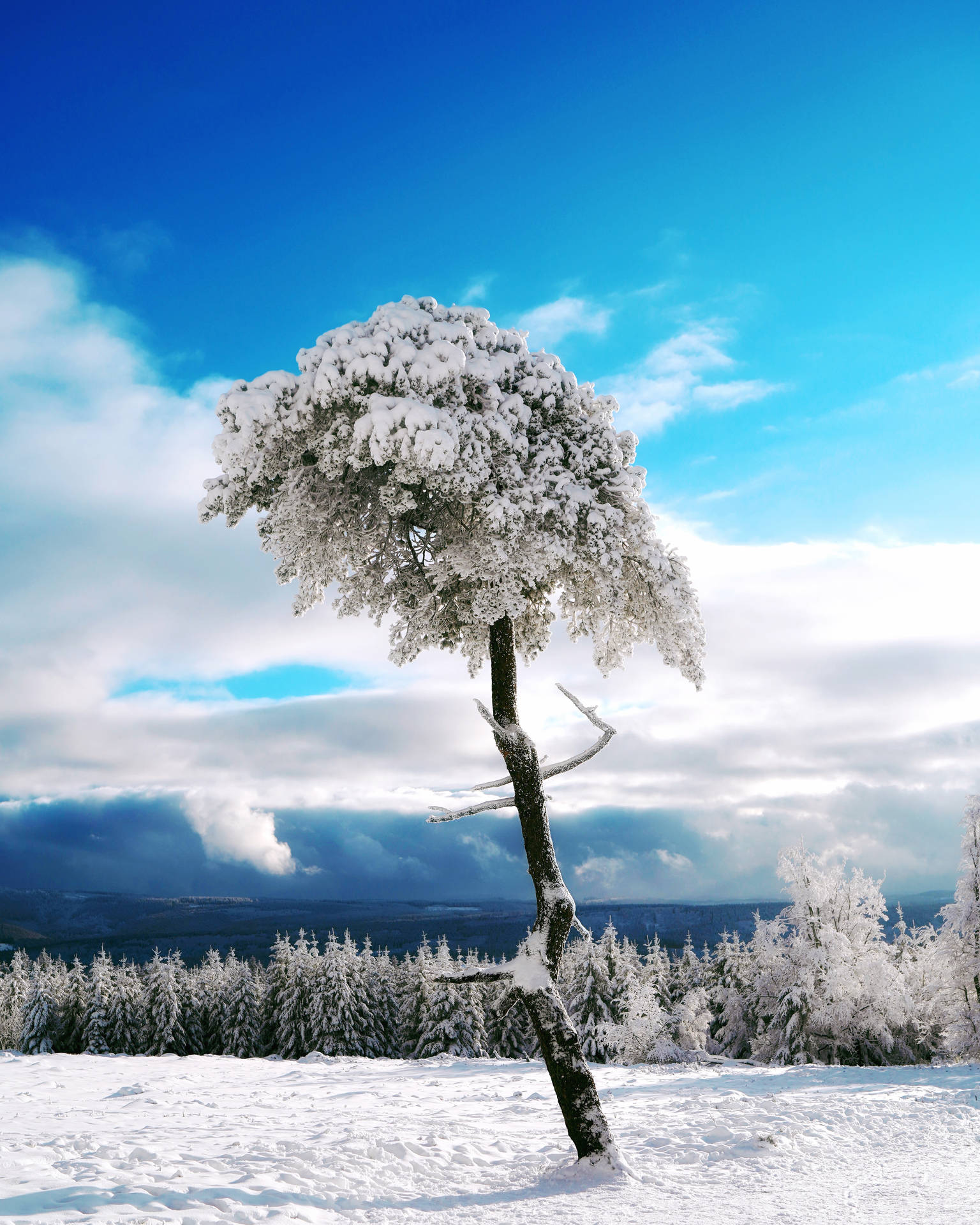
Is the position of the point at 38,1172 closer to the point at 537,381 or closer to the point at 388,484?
the point at 388,484

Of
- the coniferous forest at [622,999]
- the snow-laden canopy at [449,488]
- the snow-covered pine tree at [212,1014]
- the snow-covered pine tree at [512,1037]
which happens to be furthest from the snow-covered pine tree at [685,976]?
the snow-laden canopy at [449,488]

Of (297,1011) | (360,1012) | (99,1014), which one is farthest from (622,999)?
(99,1014)

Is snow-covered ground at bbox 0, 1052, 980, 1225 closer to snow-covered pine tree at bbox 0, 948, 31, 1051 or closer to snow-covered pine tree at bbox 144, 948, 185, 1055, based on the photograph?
snow-covered pine tree at bbox 144, 948, 185, 1055

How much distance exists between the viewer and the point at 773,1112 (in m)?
11.7

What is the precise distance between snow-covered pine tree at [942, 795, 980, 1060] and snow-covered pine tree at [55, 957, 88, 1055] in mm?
52970

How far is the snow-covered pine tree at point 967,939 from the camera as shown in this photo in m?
A: 27.2

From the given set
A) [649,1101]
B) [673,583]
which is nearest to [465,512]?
[673,583]

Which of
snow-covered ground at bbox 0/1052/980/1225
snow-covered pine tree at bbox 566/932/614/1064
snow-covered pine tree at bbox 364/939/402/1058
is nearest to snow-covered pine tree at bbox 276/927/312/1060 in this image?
snow-covered pine tree at bbox 364/939/402/1058

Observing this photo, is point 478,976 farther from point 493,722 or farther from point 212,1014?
point 212,1014

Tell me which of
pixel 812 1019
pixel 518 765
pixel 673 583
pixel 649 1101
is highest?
pixel 673 583

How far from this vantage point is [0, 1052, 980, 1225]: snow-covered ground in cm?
705

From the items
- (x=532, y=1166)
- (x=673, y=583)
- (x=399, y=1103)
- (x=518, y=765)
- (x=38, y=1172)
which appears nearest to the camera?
(x=38, y=1172)

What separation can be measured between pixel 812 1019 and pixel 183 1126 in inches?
1102

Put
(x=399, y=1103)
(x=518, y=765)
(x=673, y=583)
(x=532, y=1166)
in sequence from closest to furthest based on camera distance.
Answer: (x=532, y=1166)
(x=518, y=765)
(x=673, y=583)
(x=399, y=1103)
